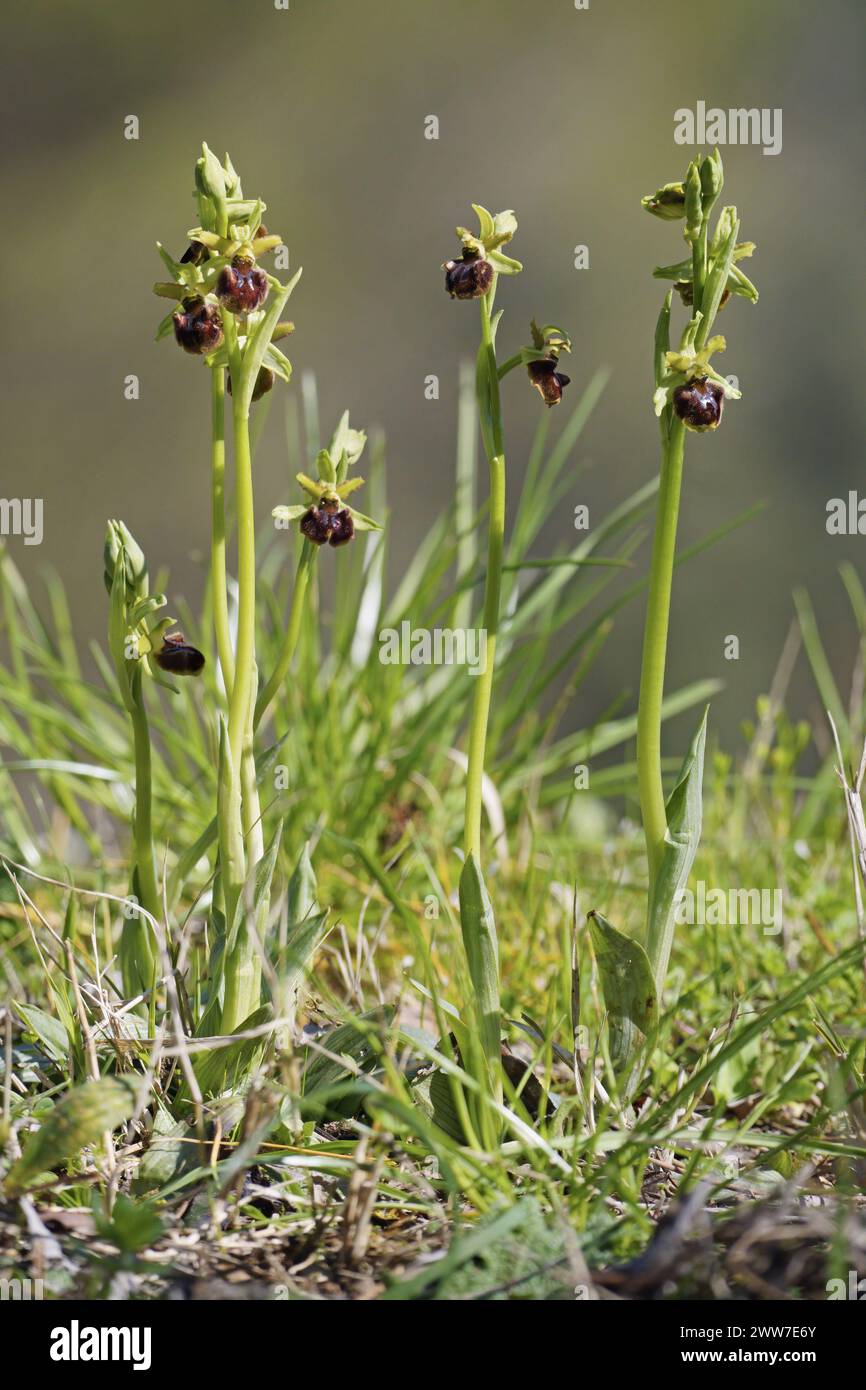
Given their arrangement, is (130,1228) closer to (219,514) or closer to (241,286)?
(219,514)

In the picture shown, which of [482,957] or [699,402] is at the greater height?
[699,402]

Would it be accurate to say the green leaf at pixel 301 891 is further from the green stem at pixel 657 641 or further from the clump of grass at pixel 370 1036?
the green stem at pixel 657 641

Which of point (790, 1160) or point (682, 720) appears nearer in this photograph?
point (790, 1160)

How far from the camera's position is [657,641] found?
42.4 inches

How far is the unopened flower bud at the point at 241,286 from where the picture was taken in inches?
41.2

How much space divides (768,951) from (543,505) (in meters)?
0.96

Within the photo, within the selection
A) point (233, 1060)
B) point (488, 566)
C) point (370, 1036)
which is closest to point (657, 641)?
point (488, 566)

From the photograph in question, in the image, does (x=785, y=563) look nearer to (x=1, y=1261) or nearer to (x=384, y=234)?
(x=384, y=234)

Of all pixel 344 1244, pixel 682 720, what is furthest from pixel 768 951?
pixel 682 720

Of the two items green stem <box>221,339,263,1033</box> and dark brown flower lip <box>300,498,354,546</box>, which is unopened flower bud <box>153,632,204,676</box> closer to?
green stem <box>221,339,263,1033</box>

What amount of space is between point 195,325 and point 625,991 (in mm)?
726

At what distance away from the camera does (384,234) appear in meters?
4.29

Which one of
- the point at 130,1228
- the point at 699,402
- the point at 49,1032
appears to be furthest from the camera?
the point at 49,1032
